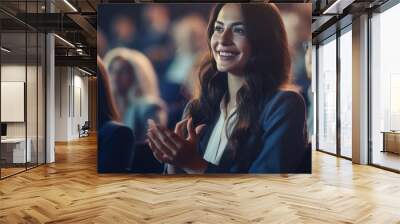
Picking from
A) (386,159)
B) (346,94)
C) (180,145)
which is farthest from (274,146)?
(346,94)

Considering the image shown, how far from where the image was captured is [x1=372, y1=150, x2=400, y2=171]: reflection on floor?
298 inches

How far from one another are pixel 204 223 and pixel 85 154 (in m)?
7.23

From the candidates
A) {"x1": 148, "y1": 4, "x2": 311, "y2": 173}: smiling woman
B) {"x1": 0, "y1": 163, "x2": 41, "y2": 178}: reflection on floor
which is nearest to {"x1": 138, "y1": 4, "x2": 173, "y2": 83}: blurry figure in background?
{"x1": 148, "y1": 4, "x2": 311, "y2": 173}: smiling woman

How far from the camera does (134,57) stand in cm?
655

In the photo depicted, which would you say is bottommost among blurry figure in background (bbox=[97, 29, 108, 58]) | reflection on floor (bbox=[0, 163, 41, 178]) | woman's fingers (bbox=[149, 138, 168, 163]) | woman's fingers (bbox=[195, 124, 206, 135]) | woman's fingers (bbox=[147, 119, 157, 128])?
reflection on floor (bbox=[0, 163, 41, 178])

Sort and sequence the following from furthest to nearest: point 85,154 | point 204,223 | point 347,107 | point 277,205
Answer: point 85,154 < point 347,107 < point 277,205 < point 204,223

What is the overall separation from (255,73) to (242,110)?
26.5 inches

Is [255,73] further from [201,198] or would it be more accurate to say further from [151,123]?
[201,198]

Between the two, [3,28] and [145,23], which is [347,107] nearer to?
[145,23]

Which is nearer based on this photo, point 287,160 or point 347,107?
point 287,160

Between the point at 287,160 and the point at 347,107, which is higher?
the point at 347,107

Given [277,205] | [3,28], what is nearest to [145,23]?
[3,28]

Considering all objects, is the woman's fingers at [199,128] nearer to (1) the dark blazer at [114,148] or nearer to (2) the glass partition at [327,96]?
(1) the dark blazer at [114,148]

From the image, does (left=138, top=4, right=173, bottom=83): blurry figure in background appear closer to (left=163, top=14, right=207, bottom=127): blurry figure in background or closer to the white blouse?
(left=163, top=14, right=207, bottom=127): blurry figure in background
